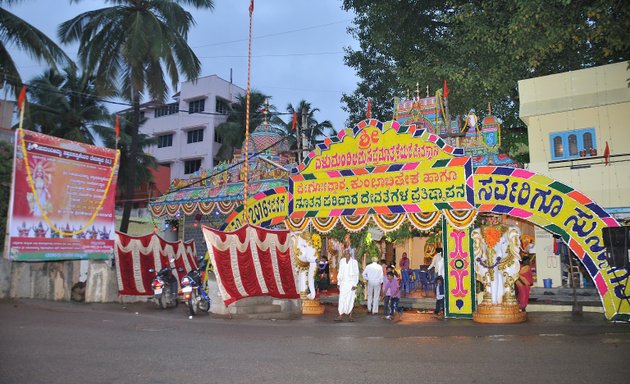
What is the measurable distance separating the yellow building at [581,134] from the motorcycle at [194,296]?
12.0 metres

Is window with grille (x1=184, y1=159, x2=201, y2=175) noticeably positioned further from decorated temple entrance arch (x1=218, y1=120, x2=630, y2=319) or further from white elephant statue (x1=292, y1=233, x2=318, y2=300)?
white elephant statue (x1=292, y1=233, x2=318, y2=300)

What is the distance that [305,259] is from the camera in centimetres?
1555

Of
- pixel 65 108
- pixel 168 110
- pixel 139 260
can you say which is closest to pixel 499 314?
pixel 139 260

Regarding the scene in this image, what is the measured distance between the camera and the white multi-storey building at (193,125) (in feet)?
139

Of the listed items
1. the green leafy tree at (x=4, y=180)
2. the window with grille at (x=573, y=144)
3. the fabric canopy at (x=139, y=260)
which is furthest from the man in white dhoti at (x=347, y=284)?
the green leafy tree at (x=4, y=180)

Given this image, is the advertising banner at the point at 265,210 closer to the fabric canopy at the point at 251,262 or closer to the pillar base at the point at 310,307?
the fabric canopy at the point at 251,262

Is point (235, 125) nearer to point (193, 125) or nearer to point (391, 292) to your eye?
point (193, 125)

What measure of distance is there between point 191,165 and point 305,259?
30.0 metres

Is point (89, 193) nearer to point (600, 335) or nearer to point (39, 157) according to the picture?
point (39, 157)

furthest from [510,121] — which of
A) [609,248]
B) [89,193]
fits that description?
[89,193]

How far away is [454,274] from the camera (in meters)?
13.5

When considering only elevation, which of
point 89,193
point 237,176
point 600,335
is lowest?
point 600,335

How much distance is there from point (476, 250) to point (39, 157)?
1190 centimetres

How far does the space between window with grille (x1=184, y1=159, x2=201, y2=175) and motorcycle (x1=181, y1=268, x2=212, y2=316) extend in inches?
1179
